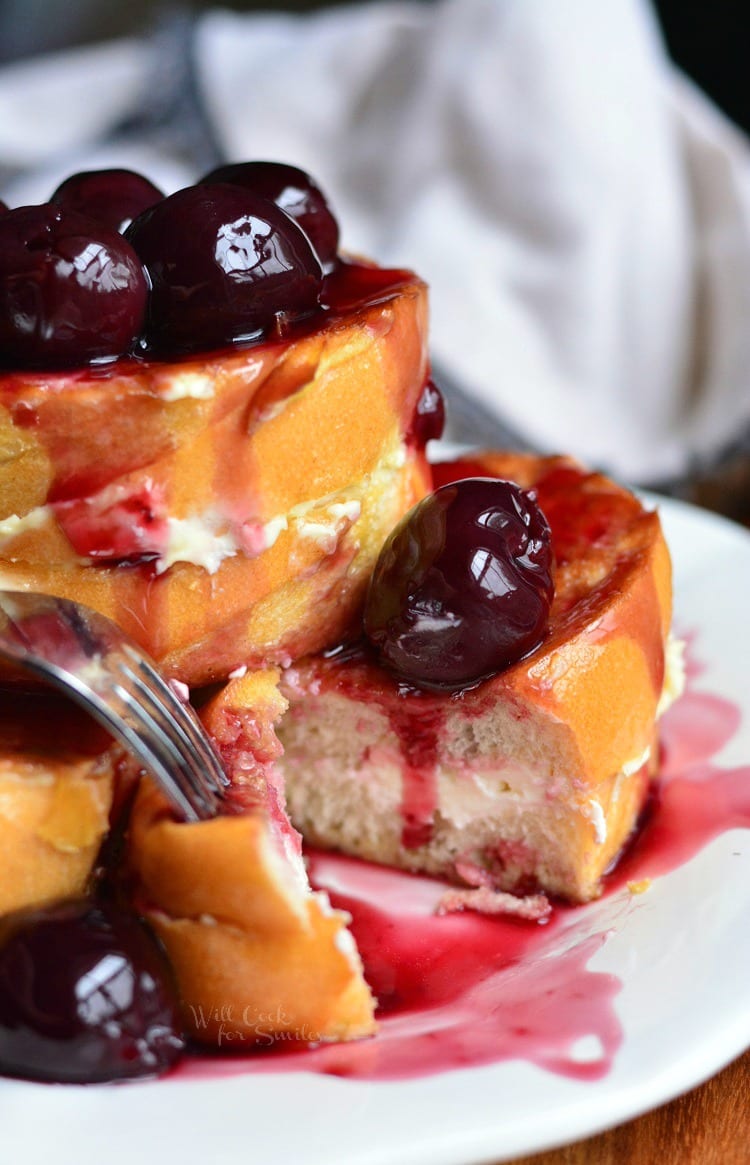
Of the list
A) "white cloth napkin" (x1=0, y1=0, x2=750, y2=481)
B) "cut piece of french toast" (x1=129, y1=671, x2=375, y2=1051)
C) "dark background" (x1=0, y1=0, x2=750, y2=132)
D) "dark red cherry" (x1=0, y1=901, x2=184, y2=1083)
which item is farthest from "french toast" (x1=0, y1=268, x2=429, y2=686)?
"dark background" (x1=0, y1=0, x2=750, y2=132)

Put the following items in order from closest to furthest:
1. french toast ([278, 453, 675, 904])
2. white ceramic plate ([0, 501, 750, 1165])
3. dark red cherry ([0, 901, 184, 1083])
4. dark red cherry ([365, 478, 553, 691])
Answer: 1. white ceramic plate ([0, 501, 750, 1165])
2. dark red cherry ([0, 901, 184, 1083])
3. dark red cherry ([365, 478, 553, 691])
4. french toast ([278, 453, 675, 904])

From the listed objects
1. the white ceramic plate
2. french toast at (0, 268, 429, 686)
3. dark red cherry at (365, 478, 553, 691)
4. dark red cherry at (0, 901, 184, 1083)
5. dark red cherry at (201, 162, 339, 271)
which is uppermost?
dark red cherry at (201, 162, 339, 271)

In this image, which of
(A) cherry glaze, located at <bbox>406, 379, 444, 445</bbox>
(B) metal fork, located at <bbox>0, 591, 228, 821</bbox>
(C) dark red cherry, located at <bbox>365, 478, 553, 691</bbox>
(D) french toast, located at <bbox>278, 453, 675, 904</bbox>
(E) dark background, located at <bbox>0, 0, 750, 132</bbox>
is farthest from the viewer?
(E) dark background, located at <bbox>0, 0, 750, 132</bbox>

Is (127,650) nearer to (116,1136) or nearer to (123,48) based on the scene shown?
(116,1136)

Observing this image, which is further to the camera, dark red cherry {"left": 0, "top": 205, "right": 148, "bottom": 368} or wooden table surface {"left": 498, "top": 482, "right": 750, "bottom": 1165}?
dark red cherry {"left": 0, "top": 205, "right": 148, "bottom": 368}

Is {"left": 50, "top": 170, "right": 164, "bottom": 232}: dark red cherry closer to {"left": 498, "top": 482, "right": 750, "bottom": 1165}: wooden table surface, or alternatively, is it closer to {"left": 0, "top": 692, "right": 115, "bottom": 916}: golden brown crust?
{"left": 0, "top": 692, "right": 115, "bottom": 916}: golden brown crust

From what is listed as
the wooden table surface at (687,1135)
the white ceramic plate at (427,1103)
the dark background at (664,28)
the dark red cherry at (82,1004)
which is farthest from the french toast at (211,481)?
the dark background at (664,28)
